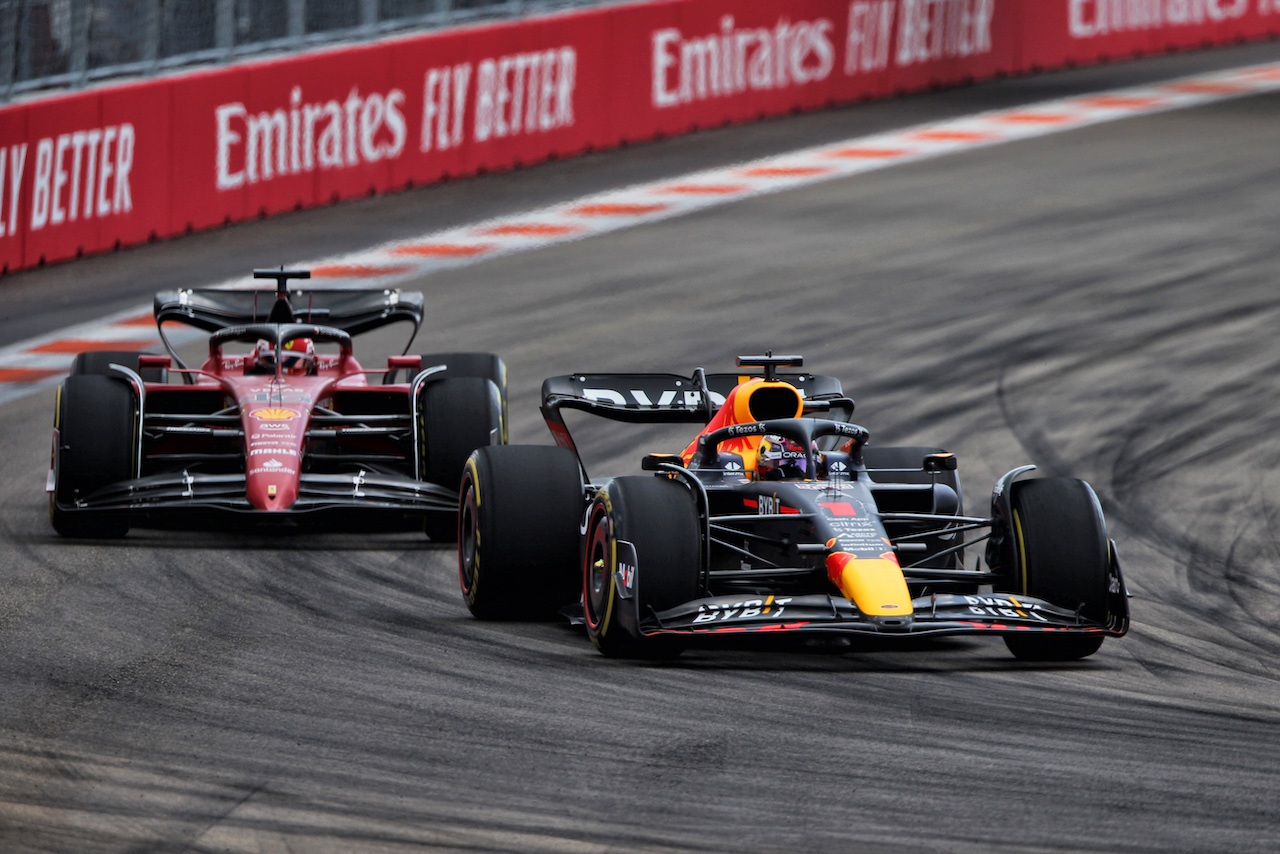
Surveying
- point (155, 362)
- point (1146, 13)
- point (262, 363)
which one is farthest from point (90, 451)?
point (1146, 13)

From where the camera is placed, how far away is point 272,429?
476 inches

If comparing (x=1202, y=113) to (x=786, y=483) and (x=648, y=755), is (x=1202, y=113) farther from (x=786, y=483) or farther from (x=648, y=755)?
(x=648, y=755)

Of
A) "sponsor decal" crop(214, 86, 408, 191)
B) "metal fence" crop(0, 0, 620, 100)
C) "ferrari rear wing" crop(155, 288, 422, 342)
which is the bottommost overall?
"ferrari rear wing" crop(155, 288, 422, 342)

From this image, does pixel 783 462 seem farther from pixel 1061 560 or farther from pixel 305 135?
pixel 305 135

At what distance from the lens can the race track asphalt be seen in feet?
22.0

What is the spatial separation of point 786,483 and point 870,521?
49 cm

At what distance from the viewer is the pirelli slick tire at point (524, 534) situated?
32.5ft

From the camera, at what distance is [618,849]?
6.31 m

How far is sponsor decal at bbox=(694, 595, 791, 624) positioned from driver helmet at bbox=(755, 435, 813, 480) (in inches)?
37.8

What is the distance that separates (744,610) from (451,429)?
4.06 meters

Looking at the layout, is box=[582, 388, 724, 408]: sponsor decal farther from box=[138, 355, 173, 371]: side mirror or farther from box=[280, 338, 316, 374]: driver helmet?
box=[138, 355, 173, 371]: side mirror

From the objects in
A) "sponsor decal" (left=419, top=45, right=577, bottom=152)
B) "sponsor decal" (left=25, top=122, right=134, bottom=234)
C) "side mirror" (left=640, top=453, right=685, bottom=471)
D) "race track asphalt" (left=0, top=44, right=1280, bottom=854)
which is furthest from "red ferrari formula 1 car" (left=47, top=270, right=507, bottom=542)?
"sponsor decal" (left=419, top=45, right=577, bottom=152)

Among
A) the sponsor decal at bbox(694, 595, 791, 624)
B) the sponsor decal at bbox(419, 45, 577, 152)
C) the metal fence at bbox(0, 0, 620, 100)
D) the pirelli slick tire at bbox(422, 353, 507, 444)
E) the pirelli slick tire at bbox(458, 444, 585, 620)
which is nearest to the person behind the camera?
the sponsor decal at bbox(694, 595, 791, 624)

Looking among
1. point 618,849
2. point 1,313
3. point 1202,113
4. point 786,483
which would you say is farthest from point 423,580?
point 1202,113
